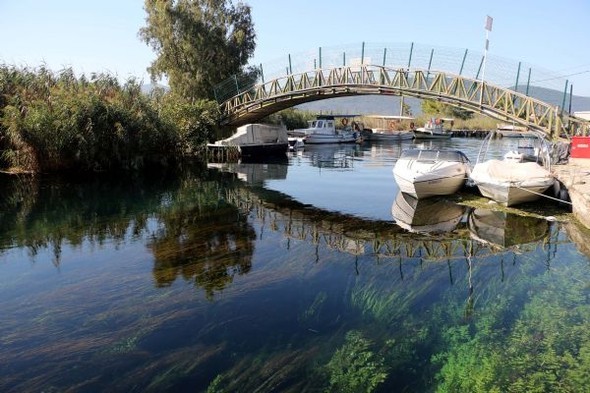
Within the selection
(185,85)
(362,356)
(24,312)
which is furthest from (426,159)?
(185,85)

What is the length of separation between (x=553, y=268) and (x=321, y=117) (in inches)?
2011

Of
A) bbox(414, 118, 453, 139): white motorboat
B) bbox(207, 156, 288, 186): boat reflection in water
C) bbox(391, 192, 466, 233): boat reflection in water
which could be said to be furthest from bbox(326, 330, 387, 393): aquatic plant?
bbox(414, 118, 453, 139): white motorboat

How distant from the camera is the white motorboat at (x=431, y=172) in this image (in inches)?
733

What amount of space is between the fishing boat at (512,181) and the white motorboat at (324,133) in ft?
124

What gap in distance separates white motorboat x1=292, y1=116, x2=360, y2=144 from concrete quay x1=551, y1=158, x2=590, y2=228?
1385 inches

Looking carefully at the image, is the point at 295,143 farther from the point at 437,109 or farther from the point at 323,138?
the point at 437,109

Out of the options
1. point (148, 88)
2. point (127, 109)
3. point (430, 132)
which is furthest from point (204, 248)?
point (430, 132)

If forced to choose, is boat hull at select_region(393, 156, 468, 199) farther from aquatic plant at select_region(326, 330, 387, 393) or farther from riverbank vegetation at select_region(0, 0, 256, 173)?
riverbank vegetation at select_region(0, 0, 256, 173)

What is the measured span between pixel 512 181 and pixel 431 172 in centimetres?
307

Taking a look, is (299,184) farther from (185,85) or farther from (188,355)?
(185,85)

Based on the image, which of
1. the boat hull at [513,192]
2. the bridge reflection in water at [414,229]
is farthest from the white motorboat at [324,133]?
the boat hull at [513,192]

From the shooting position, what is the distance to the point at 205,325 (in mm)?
7645

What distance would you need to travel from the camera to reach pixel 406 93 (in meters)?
31.9

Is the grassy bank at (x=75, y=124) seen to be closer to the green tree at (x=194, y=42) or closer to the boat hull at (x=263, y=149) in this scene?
the boat hull at (x=263, y=149)
